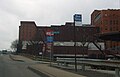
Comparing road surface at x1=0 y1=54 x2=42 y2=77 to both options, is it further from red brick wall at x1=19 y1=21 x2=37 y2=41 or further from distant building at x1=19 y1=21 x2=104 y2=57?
red brick wall at x1=19 y1=21 x2=37 y2=41

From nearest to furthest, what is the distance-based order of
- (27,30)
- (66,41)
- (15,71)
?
(15,71) → (66,41) → (27,30)

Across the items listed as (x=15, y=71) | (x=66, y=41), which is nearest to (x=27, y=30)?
(x=66, y=41)

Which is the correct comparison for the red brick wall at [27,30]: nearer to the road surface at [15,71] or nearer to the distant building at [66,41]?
the distant building at [66,41]

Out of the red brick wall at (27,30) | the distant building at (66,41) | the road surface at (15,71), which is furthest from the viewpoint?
the red brick wall at (27,30)

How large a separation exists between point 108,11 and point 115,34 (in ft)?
435

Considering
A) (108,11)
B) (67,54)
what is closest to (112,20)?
Answer: (108,11)

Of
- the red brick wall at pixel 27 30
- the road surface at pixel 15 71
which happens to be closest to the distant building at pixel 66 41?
the red brick wall at pixel 27 30

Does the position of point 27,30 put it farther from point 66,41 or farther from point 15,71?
point 15,71

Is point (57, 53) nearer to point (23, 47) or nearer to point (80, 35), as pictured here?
point (80, 35)

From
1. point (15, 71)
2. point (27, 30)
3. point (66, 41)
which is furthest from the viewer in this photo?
point (27, 30)

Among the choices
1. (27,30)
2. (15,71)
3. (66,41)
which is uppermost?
(27,30)

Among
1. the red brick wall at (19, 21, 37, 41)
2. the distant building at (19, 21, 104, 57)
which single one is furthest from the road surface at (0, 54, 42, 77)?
the red brick wall at (19, 21, 37, 41)

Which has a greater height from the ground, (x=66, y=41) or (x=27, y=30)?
(x=27, y=30)

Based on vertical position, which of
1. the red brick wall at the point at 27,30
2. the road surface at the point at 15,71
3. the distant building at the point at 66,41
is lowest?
the road surface at the point at 15,71
